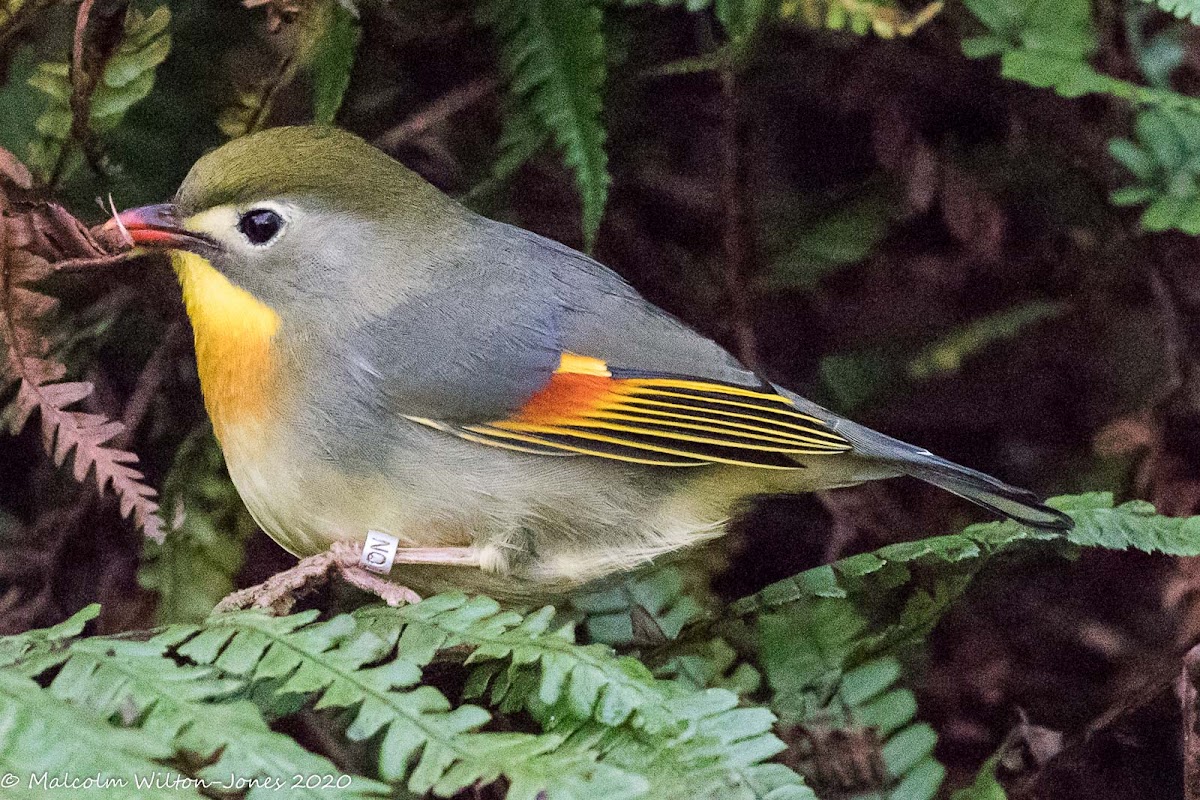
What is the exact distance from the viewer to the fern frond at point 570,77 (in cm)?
221

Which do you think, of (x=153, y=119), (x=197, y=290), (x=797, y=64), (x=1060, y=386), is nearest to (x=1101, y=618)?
(x=1060, y=386)

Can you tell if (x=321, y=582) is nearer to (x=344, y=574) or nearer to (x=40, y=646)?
(x=344, y=574)

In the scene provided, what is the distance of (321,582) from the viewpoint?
199 centimetres

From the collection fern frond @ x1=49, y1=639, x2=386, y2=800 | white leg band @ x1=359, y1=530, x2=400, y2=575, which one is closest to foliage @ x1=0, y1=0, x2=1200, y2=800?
fern frond @ x1=49, y1=639, x2=386, y2=800

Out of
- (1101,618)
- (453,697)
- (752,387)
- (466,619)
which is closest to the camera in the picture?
(466,619)

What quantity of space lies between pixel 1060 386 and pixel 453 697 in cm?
156

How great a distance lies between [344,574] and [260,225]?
1.91 ft

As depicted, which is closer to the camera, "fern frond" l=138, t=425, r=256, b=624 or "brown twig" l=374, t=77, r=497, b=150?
"fern frond" l=138, t=425, r=256, b=624

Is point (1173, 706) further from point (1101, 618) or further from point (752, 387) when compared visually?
point (752, 387)

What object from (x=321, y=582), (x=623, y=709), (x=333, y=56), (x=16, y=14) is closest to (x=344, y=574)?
(x=321, y=582)

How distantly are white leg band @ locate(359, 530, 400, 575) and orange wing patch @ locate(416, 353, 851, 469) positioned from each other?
199 mm

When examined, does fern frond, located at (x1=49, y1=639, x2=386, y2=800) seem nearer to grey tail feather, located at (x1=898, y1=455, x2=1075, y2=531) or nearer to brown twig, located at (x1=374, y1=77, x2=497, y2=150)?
grey tail feather, located at (x1=898, y1=455, x2=1075, y2=531)

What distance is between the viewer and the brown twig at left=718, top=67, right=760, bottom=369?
2725 mm

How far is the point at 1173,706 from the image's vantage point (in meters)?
2.56
